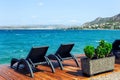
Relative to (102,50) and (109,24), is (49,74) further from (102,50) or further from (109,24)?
(109,24)

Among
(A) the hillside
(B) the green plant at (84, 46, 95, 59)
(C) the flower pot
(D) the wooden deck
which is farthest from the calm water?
(A) the hillside

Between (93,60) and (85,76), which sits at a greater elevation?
(93,60)

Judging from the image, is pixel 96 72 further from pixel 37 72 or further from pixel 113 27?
pixel 113 27

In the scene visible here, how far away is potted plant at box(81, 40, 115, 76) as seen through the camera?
643cm

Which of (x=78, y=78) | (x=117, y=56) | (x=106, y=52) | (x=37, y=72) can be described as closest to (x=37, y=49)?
(x=37, y=72)

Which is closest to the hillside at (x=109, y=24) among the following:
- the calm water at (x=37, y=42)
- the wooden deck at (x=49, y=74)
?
the calm water at (x=37, y=42)

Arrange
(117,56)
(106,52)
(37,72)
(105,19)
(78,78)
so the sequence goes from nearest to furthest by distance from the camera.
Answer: (78,78) → (106,52) → (37,72) → (117,56) → (105,19)

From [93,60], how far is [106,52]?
25.2 inches

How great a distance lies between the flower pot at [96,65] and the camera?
252 inches

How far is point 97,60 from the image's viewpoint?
651cm

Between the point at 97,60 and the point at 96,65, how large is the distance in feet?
0.48

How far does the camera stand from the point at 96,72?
21.5 feet

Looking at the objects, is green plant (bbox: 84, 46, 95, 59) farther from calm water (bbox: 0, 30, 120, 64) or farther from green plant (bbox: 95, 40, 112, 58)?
calm water (bbox: 0, 30, 120, 64)

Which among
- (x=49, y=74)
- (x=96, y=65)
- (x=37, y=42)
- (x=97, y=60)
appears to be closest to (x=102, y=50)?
(x=97, y=60)
